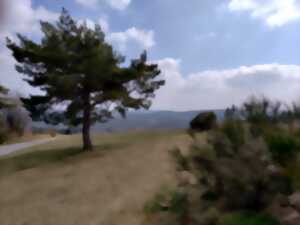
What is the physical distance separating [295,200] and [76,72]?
36.1 feet

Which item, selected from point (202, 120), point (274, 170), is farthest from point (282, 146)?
point (202, 120)

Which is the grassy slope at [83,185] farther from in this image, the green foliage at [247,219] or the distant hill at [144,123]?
the distant hill at [144,123]

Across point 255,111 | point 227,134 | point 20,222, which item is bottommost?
point 20,222

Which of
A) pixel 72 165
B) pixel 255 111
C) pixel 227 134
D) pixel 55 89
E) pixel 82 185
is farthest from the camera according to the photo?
pixel 55 89

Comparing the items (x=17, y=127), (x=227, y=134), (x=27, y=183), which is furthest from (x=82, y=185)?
(x=17, y=127)

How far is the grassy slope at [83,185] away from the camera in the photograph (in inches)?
267

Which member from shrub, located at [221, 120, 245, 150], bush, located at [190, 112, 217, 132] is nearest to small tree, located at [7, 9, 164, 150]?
bush, located at [190, 112, 217, 132]

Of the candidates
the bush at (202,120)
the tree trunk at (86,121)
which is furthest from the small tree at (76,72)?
the bush at (202,120)

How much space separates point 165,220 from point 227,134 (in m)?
2.04

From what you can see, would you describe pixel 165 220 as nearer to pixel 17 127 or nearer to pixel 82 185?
pixel 82 185

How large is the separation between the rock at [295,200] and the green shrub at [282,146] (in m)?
0.57

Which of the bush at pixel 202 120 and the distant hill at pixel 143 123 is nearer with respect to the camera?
the bush at pixel 202 120

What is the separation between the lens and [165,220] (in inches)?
226

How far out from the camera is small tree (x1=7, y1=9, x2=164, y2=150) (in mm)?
13820
